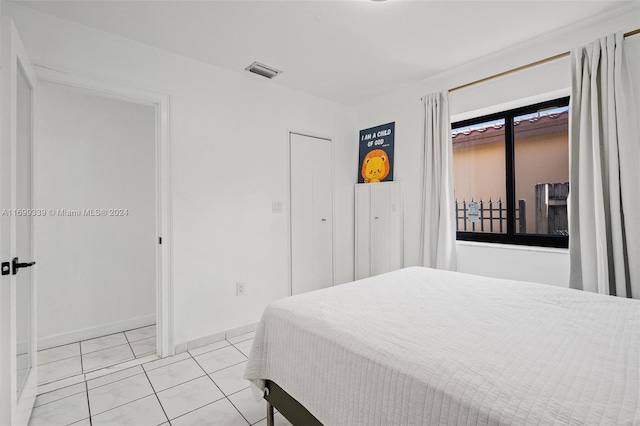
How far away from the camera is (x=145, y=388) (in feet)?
6.81

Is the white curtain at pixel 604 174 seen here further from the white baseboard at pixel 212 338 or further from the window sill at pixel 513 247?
the white baseboard at pixel 212 338

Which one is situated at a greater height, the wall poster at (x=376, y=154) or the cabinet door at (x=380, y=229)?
the wall poster at (x=376, y=154)

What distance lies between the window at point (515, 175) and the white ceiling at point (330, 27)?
0.72 metres

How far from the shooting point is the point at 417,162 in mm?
3328

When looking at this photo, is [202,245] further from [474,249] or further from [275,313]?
[474,249]

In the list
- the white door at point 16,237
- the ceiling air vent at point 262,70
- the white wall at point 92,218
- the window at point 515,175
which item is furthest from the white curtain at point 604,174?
the white wall at point 92,218

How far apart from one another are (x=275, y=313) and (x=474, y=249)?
88.3 inches

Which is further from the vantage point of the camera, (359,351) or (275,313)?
(275,313)

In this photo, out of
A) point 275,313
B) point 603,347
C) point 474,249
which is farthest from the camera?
point 474,249

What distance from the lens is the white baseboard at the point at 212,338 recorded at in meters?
2.62

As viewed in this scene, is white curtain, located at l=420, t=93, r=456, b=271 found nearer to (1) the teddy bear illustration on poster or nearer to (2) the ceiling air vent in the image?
(1) the teddy bear illustration on poster

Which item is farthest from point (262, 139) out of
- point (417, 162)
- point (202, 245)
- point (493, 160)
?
point (493, 160)

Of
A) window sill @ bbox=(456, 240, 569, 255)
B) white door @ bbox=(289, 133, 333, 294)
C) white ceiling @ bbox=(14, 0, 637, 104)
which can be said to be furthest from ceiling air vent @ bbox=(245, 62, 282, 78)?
window sill @ bbox=(456, 240, 569, 255)

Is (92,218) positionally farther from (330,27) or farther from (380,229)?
(380,229)
